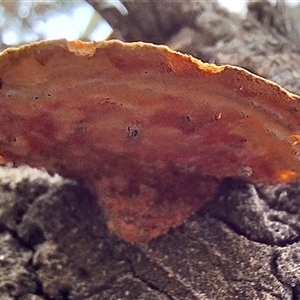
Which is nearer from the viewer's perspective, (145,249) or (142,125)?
(142,125)

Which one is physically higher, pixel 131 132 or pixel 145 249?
→ pixel 131 132

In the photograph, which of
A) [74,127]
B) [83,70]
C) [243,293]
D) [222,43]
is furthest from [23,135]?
[222,43]

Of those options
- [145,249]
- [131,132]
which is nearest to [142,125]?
[131,132]

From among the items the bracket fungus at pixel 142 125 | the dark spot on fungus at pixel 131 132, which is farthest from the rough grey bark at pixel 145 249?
the dark spot on fungus at pixel 131 132

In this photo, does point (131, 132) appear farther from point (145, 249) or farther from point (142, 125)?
point (145, 249)

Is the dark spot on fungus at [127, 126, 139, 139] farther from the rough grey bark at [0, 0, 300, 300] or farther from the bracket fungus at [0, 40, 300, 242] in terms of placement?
the rough grey bark at [0, 0, 300, 300]

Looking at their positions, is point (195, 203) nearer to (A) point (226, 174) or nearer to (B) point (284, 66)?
(A) point (226, 174)

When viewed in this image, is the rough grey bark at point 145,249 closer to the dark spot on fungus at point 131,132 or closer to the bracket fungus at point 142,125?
the bracket fungus at point 142,125
